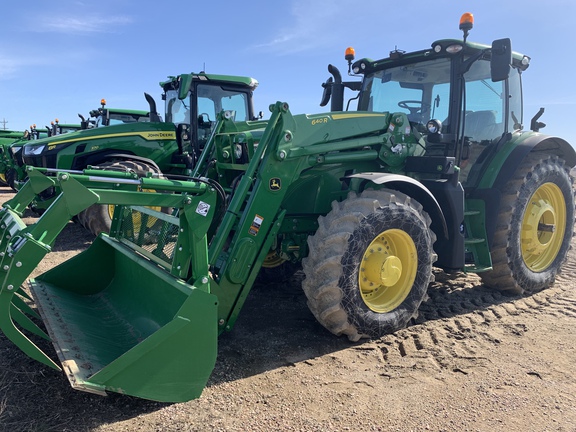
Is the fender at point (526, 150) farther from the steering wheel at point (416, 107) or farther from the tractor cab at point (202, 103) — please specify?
the tractor cab at point (202, 103)

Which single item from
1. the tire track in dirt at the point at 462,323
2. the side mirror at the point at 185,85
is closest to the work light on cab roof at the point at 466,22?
the tire track in dirt at the point at 462,323

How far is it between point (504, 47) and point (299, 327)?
10.1 ft

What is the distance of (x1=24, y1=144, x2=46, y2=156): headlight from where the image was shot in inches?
304

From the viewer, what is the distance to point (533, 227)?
517 cm

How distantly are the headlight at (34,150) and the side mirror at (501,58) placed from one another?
6871 mm

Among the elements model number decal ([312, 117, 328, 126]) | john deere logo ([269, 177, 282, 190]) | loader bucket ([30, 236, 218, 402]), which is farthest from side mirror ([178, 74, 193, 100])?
john deere logo ([269, 177, 282, 190])

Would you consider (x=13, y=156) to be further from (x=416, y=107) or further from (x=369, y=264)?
(x=369, y=264)

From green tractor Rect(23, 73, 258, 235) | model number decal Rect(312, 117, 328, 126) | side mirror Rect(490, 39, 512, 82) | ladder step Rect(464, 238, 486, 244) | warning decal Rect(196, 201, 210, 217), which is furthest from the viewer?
green tractor Rect(23, 73, 258, 235)

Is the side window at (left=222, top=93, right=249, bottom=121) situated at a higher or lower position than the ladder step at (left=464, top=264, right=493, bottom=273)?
higher

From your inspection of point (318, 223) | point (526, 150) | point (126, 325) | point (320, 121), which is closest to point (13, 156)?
point (126, 325)

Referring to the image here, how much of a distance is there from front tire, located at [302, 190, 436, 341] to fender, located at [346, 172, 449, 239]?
0.13 meters

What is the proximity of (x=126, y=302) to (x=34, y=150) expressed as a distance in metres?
5.50

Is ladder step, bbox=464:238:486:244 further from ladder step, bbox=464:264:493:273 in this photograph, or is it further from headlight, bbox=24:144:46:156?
headlight, bbox=24:144:46:156

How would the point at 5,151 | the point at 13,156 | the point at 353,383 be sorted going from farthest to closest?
1. the point at 5,151
2. the point at 13,156
3. the point at 353,383
